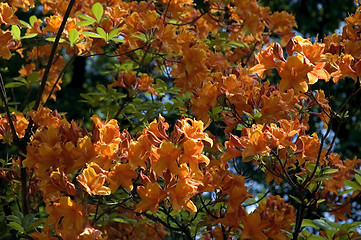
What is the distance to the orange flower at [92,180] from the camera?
187 cm

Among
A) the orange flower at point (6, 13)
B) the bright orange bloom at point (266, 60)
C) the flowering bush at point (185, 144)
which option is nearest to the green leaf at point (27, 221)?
the flowering bush at point (185, 144)

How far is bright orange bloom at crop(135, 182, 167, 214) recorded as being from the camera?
197 centimetres

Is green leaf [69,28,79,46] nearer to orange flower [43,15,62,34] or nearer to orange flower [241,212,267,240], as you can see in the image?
Result: orange flower [43,15,62,34]

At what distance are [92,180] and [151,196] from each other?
222 mm

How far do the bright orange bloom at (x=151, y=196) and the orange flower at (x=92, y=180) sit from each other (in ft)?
0.47

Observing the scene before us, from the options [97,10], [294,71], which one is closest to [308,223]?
[294,71]

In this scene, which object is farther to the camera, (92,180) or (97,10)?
(97,10)

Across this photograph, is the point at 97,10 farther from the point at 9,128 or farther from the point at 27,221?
the point at 27,221

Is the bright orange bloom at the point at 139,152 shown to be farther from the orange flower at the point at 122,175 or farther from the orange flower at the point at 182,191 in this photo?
the orange flower at the point at 182,191

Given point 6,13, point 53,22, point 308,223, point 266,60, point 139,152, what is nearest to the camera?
point 139,152

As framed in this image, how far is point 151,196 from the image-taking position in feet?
6.51

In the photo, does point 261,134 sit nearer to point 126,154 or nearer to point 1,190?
point 126,154

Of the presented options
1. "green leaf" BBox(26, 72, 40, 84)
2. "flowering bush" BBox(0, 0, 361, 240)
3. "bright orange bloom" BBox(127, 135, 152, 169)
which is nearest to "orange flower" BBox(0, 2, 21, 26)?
"flowering bush" BBox(0, 0, 361, 240)

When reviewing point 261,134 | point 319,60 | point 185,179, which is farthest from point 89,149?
point 319,60
